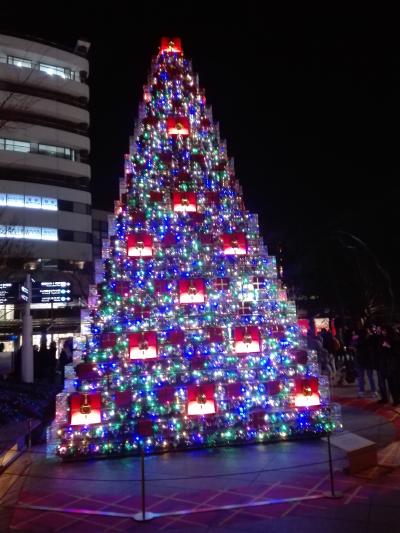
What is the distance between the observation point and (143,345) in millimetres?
8719

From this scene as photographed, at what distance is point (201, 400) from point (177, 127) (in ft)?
19.1

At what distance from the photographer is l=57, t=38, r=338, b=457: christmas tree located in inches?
325

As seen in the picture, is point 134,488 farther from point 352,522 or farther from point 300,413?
point 300,413

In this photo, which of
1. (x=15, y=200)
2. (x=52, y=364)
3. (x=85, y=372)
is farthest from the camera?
(x=15, y=200)

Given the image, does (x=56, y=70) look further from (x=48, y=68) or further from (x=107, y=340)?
(x=107, y=340)

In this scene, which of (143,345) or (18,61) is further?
(18,61)

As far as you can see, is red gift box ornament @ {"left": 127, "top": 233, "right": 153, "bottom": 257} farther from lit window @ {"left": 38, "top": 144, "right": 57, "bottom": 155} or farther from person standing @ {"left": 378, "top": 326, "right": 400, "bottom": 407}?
lit window @ {"left": 38, "top": 144, "right": 57, "bottom": 155}

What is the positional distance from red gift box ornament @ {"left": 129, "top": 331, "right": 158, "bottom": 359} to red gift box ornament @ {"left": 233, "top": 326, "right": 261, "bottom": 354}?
160 cm

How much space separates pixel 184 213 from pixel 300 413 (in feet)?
15.1

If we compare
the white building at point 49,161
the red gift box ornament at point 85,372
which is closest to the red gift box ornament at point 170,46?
the red gift box ornament at point 85,372

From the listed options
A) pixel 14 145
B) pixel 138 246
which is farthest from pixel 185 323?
pixel 14 145

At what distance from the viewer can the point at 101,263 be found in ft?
30.6

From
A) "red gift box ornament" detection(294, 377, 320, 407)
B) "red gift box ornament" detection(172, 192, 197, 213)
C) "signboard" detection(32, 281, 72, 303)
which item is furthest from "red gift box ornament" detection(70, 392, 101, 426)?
"signboard" detection(32, 281, 72, 303)

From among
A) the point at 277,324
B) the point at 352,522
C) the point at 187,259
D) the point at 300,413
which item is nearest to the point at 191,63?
the point at 187,259
